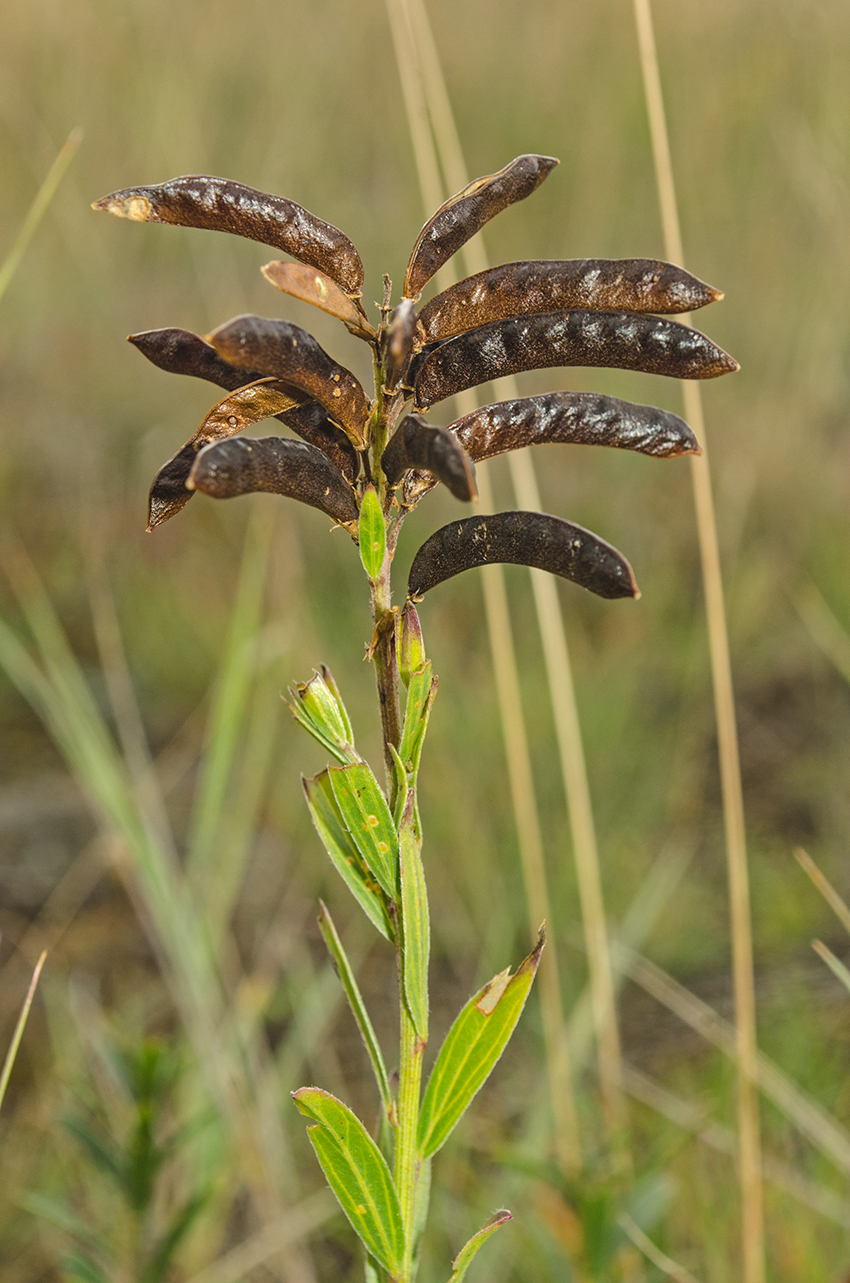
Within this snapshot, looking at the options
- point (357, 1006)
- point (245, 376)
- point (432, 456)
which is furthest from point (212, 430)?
point (357, 1006)

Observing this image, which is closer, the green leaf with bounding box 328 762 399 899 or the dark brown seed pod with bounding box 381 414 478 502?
the dark brown seed pod with bounding box 381 414 478 502

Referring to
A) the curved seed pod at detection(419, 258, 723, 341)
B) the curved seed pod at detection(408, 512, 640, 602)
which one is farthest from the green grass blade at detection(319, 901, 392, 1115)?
the curved seed pod at detection(419, 258, 723, 341)

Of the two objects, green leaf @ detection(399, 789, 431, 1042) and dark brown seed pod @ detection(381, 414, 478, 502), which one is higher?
dark brown seed pod @ detection(381, 414, 478, 502)

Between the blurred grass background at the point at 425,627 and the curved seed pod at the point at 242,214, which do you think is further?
the blurred grass background at the point at 425,627

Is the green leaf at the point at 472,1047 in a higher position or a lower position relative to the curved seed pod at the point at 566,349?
lower

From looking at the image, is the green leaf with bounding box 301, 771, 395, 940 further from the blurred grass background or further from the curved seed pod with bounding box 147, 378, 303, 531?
the blurred grass background

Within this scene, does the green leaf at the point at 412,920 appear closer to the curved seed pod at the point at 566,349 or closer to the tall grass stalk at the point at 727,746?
the curved seed pod at the point at 566,349

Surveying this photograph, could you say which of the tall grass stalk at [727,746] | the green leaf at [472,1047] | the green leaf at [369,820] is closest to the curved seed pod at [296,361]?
the green leaf at [369,820]
